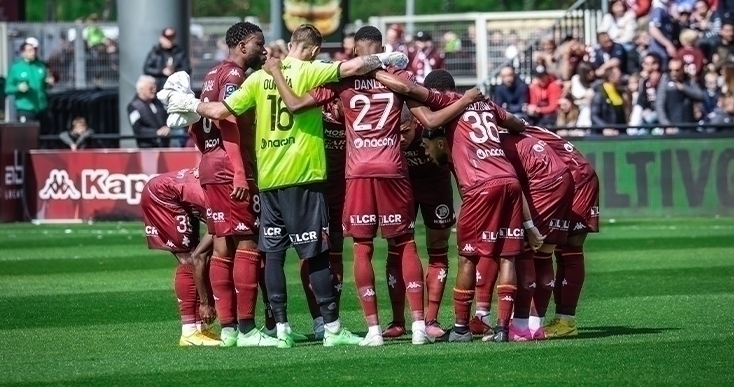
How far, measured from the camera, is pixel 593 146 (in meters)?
24.3

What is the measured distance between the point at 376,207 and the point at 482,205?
0.76 m

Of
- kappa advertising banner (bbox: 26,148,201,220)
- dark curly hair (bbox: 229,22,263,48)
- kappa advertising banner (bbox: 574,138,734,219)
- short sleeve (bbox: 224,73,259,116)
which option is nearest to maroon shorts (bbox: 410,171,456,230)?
short sleeve (bbox: 224,73,259,116)

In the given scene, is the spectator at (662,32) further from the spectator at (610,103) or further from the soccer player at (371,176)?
the soccer player at (371,176)

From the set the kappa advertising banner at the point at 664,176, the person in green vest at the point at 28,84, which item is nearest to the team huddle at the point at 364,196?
the kappa advertising banner at the point at 664,176

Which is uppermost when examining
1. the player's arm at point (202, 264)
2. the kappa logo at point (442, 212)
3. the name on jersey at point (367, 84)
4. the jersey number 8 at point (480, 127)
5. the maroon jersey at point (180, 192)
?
the name on jersey at point (367, 84)

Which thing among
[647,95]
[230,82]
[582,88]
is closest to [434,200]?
[230,82]

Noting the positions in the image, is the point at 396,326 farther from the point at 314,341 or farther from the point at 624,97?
the point at 624,97

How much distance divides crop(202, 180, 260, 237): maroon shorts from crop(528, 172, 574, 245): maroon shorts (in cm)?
205

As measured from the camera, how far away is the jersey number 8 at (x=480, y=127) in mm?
11344

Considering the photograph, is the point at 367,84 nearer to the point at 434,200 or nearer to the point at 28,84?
→ the point at 434,200

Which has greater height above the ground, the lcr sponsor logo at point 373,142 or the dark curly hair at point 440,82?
the dark curly hair at point 440,82

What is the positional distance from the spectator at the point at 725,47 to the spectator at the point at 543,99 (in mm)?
2697

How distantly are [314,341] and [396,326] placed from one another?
655 millimetres

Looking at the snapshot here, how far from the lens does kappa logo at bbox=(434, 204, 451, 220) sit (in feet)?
39.8
